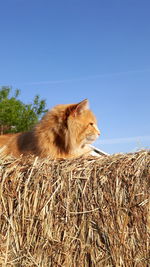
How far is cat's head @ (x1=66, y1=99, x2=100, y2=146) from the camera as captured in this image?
496 centimetres

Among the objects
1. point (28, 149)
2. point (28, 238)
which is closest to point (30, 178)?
point (28, 238)

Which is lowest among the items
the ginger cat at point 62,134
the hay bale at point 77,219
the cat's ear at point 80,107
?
the hay bale at point 77,219

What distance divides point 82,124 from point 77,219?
7.30 ft

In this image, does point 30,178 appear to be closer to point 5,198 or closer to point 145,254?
point 5,198

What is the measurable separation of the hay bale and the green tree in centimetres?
1510

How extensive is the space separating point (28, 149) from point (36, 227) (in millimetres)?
2176

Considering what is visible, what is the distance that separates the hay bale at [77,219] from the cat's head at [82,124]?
1878mm

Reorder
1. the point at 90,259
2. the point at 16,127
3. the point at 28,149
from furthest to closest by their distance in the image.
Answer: the point at 16,127, the point at 28,149, the point at 90,259

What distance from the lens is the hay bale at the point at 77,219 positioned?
9.88ft

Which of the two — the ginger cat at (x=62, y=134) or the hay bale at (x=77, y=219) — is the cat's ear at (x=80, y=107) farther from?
the hay bale at (x=77, y=219)

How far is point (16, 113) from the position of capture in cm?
1959

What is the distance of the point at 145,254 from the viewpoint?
3021mm

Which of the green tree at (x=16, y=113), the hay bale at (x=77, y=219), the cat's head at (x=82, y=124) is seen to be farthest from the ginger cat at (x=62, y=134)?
the green tree at (x=16, y=113)

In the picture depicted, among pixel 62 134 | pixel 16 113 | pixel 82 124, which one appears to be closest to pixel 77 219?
pixel 62 134
